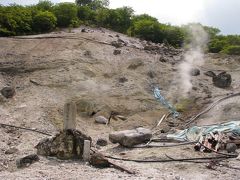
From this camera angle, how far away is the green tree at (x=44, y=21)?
26.1 m

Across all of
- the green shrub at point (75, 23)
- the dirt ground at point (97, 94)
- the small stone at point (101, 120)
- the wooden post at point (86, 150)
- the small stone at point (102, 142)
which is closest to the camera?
the dirt ground at point (97, 94)

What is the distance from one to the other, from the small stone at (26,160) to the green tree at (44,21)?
15297mm

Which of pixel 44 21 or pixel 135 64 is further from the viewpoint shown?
pixel 44 21

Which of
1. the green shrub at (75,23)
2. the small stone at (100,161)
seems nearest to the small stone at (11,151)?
the small stone at (100,161)

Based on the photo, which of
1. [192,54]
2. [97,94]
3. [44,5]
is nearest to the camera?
[97,94]

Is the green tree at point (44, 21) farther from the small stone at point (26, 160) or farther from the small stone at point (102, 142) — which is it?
the small stone at point (26, 160)

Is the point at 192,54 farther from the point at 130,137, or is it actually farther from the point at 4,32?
the point at 130,137

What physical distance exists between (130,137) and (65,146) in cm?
240

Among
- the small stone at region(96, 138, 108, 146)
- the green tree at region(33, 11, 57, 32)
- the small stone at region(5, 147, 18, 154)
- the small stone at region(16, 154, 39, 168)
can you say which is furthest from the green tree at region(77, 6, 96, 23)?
the small stone at region(16, 154, 39, 168)

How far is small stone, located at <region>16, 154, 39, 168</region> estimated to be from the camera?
11.7 m

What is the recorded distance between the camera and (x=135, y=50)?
77.5 feet

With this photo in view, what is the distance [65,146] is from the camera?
1258 cm

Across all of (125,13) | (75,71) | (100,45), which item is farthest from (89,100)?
(125,13)

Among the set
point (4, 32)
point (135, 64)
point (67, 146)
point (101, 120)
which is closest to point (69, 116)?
point (67, 146)
